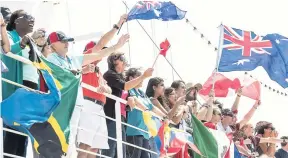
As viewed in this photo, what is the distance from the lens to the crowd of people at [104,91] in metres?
7.98

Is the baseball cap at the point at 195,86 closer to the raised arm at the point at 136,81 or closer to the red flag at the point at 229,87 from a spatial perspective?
the raised arm at the point at 136,81

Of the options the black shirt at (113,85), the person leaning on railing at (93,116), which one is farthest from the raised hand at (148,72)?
the person leaning on railing at (93,116)

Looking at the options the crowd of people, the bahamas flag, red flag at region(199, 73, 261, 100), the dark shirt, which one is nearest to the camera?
the bahamas flag

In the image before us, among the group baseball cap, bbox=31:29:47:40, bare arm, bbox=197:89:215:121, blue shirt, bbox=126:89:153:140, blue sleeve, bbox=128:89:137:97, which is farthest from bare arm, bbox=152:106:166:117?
baseball cap, bbox=31:29:47:40

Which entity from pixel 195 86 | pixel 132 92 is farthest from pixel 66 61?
pixel 195 86

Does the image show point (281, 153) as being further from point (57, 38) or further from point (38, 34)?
point (38, 34)

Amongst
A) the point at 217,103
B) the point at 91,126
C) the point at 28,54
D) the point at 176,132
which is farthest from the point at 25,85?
the point at 217,103

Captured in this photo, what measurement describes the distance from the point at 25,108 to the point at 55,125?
41 cm

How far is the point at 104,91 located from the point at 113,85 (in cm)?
54

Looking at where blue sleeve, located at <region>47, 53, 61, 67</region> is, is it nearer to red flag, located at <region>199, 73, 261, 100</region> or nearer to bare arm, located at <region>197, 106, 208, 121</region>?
bare arm, located at <region>197, 106, 208, 121</region>

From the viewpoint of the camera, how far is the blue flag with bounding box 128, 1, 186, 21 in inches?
443

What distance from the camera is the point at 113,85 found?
9.42 metres

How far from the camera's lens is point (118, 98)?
9.23 m

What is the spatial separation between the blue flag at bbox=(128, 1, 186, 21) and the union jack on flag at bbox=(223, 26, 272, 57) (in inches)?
81.8
